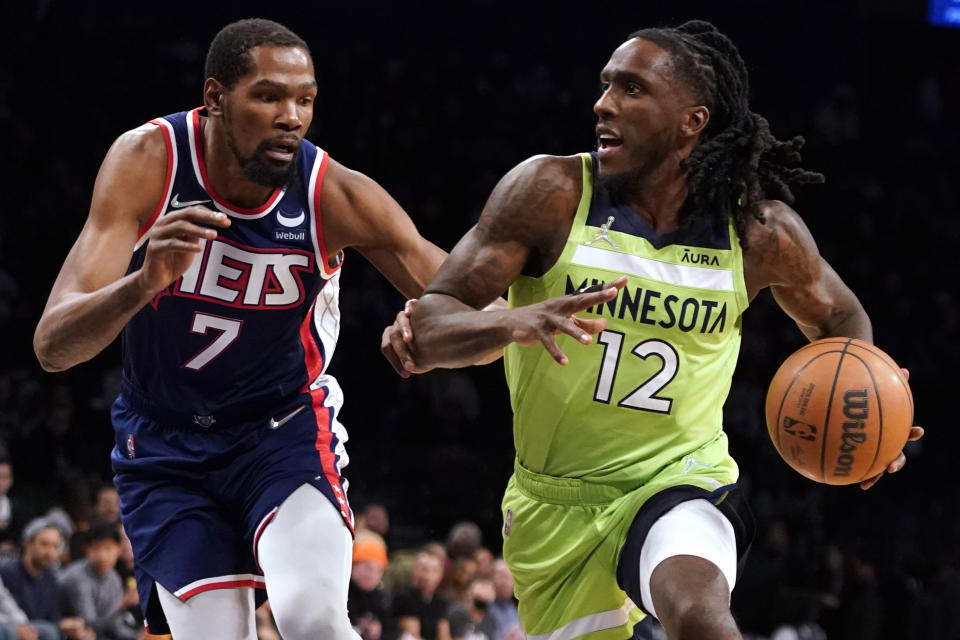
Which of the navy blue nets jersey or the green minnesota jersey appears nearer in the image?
the green minnesota jersey

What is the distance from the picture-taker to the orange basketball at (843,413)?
3.79 m

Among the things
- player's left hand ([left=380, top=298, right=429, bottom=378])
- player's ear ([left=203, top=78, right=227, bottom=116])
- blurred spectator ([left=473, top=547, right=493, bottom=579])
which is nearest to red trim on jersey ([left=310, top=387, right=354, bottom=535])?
player's left hand ([left=380, top=298, right=429, bottom=378])

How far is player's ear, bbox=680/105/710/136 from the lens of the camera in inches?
155

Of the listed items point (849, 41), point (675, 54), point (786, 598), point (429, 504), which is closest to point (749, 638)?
point (786, 598)

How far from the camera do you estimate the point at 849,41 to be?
15.3m

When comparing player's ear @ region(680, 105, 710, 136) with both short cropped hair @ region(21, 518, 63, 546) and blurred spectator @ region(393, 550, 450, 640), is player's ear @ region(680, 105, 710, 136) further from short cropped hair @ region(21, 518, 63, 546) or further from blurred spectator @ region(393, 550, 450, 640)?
short cropped hair @ region(21, 518, 63, 546)

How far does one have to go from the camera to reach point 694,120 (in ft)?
13.0

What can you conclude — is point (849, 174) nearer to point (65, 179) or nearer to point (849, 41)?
point (849, 41)

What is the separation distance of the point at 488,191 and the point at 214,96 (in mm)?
9011

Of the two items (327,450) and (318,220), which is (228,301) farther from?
(327,450)

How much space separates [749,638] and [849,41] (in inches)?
324

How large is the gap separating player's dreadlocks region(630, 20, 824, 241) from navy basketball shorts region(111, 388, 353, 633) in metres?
1.37

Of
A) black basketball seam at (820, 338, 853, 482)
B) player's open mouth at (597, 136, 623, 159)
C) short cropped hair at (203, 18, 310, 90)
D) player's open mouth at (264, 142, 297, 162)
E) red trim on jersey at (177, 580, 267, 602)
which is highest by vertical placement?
short cropped hair at (203, 18, 310, 90)

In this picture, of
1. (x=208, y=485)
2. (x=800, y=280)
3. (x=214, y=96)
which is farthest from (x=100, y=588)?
(x=800, y=280)
